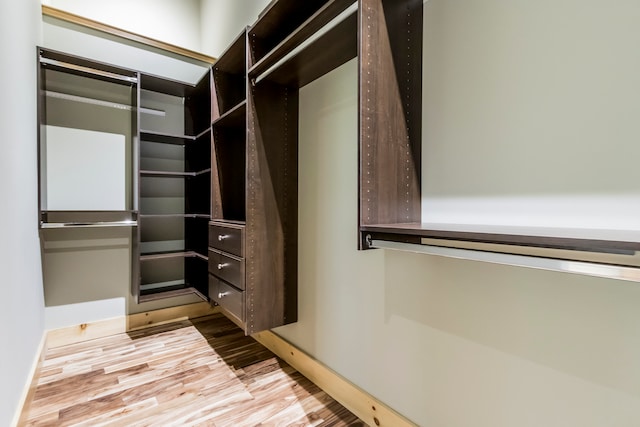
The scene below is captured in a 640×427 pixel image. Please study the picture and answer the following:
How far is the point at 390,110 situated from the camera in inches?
45.6

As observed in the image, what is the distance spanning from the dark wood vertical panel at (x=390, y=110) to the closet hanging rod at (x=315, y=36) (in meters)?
0.16

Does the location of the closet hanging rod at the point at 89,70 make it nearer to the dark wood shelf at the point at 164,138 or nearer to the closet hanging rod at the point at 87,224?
the dark wood shelf at the point at 164,138

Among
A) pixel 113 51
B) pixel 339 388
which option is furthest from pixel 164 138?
pixel 339 388

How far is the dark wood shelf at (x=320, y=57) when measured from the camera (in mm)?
1337

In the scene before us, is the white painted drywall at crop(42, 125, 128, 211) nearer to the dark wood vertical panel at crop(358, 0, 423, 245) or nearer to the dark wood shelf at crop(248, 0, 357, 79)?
the dark wood shelf at crop(248, 0, 357, 79)

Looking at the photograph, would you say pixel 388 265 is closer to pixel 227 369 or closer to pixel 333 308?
pixel 333 308

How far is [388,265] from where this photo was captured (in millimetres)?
1393

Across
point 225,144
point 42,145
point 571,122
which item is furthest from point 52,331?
point 571,122

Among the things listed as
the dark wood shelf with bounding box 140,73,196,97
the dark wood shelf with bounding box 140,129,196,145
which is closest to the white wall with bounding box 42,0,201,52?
the dark wood shelf with bounding box 140,73,196,97

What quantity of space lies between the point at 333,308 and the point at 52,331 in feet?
6.95

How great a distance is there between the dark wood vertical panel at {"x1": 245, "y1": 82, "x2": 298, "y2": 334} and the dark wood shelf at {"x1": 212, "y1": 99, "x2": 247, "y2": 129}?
0.44 feet

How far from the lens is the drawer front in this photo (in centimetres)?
180

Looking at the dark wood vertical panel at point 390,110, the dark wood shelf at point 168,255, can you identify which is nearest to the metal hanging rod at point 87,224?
the dark wood shelf at point 168,255

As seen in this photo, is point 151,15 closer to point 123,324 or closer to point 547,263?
point 123,324
